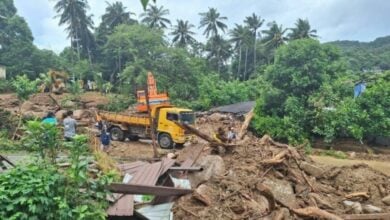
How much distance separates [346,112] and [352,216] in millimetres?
17030

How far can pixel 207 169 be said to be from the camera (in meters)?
11.2

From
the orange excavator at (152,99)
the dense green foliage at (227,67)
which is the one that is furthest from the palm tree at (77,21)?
the orange excavator at (152,99)

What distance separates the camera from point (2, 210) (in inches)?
223

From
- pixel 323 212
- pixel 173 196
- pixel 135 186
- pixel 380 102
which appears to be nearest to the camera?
pixel 135 186

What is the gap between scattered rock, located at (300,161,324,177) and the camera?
12.8 metres

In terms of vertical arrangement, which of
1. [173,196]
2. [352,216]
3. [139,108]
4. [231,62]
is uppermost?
[231,62]

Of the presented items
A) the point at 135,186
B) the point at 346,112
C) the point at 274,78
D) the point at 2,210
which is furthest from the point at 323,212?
the point at 274,78

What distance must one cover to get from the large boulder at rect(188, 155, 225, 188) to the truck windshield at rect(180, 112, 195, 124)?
35.9 feet

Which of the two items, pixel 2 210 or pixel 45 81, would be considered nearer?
pixel 2 210

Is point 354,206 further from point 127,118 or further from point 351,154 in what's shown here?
point 127,118

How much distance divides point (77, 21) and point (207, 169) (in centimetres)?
4845

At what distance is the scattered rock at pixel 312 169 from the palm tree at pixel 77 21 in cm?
4556

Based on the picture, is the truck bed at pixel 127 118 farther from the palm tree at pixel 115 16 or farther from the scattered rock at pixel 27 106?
the palm tree at pixel 115 16

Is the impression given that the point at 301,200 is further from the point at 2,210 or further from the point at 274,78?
the point at 274,78
